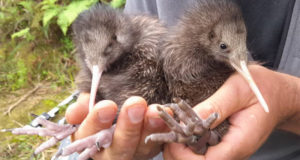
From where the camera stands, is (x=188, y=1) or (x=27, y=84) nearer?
(x=188, y=1)

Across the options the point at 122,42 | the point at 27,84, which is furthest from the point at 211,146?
the point at 27,84

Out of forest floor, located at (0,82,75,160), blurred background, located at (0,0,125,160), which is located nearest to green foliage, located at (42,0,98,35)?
blurred background, located at (0,0,125,160)

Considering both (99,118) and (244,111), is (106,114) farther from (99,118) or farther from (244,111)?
(244,111)

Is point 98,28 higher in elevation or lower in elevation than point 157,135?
higher

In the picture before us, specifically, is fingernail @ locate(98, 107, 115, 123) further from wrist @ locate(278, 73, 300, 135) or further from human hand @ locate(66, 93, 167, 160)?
wrist @ locate(278, 73, 300, 135)

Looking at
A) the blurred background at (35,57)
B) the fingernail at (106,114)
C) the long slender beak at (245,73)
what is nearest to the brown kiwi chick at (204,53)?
the long slender beak at (245,73)

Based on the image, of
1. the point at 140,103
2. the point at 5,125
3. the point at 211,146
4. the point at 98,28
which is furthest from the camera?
the point at 5,125

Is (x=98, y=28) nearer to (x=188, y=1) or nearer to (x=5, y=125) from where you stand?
(x=188, y=1)
